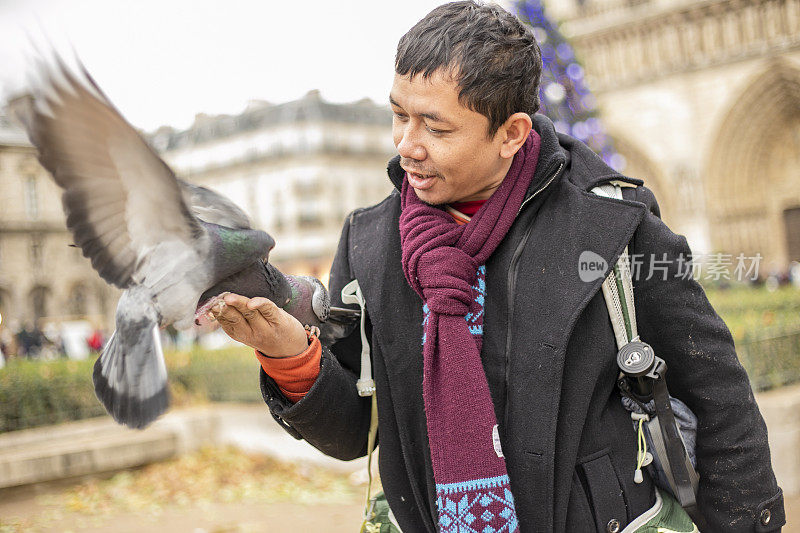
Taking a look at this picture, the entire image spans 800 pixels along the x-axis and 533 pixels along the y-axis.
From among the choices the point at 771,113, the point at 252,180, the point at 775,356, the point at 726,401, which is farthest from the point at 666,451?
the point at 252,180

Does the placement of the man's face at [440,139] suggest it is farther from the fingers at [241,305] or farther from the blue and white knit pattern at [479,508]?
the blue and white knit pattern at [479,508]

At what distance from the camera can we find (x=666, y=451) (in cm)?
164

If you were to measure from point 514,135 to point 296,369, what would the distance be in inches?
30.1

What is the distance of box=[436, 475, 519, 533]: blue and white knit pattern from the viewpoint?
4.94 feet

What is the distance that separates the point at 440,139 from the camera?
1567 millimetres

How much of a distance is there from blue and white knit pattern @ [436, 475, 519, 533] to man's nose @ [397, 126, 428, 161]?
28.7 inches

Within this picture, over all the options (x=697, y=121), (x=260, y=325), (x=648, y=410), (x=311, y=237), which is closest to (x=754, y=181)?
(x=697, y=121)

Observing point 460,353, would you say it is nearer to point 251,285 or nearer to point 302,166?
point 251,285

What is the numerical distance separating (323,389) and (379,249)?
38cm

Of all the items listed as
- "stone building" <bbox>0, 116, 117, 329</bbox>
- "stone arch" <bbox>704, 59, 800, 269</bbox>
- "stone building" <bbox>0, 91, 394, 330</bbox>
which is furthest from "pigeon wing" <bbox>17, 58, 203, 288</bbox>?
A: "stone arch" <bbox>704, 59, 800, 269</bbox>

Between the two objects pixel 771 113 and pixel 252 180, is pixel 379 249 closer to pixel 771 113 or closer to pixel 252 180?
pixel 771 113

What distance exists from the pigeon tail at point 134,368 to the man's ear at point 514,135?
89 centimetres

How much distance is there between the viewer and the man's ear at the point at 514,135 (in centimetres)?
164

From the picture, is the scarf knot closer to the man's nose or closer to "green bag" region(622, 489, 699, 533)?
the man's nose
